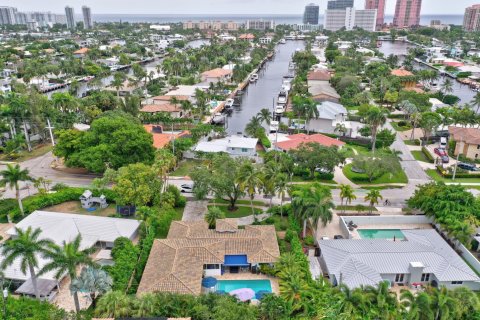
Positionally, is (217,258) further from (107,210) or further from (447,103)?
(447,103)

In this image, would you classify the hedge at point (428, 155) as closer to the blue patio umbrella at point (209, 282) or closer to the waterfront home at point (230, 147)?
the waterfront home at point (230, 147)

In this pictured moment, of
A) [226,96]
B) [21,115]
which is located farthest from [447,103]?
[21,115]

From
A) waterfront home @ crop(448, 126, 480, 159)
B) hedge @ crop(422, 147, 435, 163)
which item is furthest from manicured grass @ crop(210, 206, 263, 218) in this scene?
waterfront home @ crop(448, 126, 480, 159)

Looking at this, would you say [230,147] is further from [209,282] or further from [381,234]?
[209,282]

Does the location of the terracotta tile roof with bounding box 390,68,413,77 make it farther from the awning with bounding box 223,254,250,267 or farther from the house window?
the awning with bounding box 223,254,250,267

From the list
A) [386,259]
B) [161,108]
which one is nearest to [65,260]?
[386,259]
